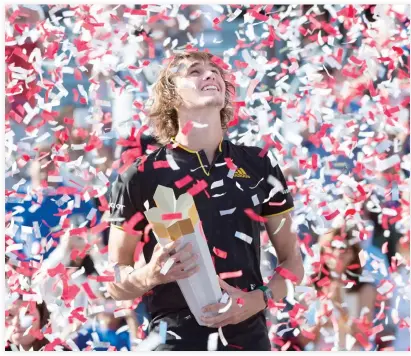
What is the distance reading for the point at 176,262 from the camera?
189cm

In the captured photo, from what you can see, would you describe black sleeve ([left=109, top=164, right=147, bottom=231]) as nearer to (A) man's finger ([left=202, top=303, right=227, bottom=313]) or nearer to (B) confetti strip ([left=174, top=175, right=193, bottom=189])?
(B) confetti strip ([left=174, top=175, right=193, bottom=189])

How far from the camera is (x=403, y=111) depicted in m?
2.84

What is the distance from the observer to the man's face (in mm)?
2289

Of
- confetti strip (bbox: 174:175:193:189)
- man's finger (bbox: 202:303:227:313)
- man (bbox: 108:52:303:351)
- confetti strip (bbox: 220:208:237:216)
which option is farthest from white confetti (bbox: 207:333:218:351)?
confetti strip (bbox: 174:175:193:189)

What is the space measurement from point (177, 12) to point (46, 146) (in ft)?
2.77

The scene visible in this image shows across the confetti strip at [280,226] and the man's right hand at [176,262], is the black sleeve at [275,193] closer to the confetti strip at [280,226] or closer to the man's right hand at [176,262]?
the confetti strip at [280,226]

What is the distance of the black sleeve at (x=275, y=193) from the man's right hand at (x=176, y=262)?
476 millimetres

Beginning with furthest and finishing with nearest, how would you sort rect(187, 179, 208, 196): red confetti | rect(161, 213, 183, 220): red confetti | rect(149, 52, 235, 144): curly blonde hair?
rect(149, 52, 235, 144): curly blonde hair → rect(187, 179, 208, 196): red confetti → rect(161, 213, 183, 220): red confetti

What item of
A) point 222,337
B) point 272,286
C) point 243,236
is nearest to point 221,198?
point 243,236

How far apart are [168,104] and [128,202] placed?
50 cm

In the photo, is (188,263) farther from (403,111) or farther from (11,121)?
(403,111)

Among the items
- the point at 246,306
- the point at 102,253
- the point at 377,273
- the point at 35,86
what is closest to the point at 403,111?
the point at 377,273

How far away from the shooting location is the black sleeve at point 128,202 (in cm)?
220

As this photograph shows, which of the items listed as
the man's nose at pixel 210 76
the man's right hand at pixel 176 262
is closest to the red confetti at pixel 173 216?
the man's right hand at pixel 176 262
